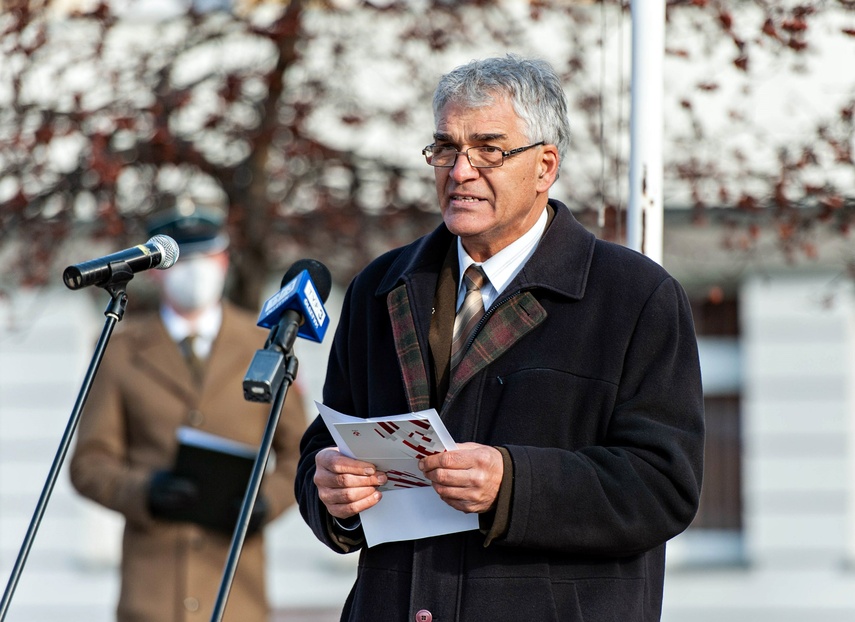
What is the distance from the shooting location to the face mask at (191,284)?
583 centimetres

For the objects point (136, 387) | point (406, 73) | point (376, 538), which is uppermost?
point (406, 73)

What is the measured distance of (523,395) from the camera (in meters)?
2.89

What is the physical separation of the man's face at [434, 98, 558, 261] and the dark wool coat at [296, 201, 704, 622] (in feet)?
0.42

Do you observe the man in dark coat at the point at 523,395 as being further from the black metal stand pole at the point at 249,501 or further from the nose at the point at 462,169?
the black metal stand pole at the point at 249,501

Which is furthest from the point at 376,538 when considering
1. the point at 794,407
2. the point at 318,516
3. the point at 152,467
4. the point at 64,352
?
the point at 64,352

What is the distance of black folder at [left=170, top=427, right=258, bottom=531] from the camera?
5.21 metres

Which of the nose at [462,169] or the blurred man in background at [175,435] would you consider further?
the blurred man in background at [175,435]

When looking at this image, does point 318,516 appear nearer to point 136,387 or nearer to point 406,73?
point 136,387

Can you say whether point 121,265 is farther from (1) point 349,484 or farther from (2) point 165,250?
(1) point 349,484

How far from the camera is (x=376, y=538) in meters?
2.96

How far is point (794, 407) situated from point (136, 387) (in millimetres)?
6077

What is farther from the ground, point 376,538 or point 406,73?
point 406,73

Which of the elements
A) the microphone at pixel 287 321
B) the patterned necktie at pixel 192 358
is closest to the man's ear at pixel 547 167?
the microphone at pixel 287 321

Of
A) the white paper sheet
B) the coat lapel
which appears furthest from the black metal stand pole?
the coat lapel
